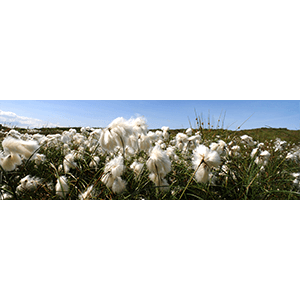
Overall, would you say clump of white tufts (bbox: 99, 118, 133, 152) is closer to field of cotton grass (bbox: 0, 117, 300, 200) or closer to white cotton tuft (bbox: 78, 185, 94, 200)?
field of cotton grass (bbox: 0, 117, 300, 200)

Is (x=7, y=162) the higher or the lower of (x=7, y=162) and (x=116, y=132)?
the lower

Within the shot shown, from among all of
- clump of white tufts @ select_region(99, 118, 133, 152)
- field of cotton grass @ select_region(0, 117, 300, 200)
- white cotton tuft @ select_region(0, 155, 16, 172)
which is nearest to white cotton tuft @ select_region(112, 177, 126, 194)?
field of cotton grass @ select_region(0, 117, 300, 200)

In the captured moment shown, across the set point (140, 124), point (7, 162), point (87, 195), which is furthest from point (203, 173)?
point (7, 162)

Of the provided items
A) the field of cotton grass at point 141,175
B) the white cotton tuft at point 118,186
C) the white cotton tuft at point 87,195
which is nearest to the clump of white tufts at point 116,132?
the field of cotton grass at point 141,175

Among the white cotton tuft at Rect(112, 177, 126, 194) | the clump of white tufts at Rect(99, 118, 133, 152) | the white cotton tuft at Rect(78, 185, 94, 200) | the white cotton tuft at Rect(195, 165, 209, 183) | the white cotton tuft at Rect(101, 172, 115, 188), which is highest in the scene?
the clump of white tufts at Rect(99, 118, 133, 152)

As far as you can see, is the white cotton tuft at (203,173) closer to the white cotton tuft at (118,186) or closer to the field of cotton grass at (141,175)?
the field of cotton grass at (141,175)

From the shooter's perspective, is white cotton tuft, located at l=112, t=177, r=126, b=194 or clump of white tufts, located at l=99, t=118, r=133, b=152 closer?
clump of white tufts, located at l=99, t=118, r=133, b=152

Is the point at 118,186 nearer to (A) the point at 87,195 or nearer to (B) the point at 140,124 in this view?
(A) the point at 87,195
